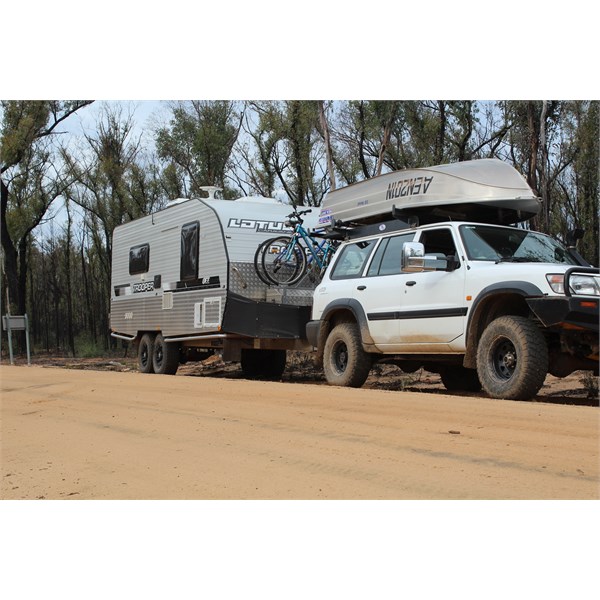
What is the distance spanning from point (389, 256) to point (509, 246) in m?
1.69

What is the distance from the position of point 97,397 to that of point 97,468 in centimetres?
399

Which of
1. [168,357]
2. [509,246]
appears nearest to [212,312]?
[168,357]

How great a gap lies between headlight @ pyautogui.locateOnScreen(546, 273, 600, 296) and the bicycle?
17.9ft

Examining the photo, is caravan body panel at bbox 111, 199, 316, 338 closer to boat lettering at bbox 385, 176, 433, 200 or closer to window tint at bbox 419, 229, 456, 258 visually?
boat lettering at bbox 385, 176, 433, 200

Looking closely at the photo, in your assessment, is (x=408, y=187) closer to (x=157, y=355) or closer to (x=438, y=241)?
(x=438, y=241)

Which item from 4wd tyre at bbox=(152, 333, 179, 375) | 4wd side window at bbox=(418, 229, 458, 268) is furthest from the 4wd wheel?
4wd side window at bbox=(418, 229, 458, 268)

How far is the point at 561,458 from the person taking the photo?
4848 mm

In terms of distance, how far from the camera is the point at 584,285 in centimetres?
743

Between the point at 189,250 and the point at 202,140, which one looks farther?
the point at 202,140

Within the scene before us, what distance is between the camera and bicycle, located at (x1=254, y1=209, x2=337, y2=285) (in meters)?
12.7

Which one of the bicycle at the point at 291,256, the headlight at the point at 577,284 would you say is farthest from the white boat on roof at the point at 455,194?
the bicycle at the point at 291,256

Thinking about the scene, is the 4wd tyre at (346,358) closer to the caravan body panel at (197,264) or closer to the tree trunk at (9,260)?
the caravan body panel at (197,264)

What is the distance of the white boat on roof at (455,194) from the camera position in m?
9.11

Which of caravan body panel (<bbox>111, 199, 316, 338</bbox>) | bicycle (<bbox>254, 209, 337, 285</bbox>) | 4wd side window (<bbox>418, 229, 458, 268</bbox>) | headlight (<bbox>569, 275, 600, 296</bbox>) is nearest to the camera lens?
headlight (<bbox>569, 275, 600, 296</bbox>)
